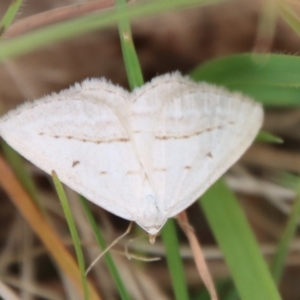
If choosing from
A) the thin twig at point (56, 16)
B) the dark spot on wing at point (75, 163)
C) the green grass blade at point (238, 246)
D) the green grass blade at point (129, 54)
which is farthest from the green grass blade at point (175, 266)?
the thin twig at point (56, 16)

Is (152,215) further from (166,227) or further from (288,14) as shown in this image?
(288,14)

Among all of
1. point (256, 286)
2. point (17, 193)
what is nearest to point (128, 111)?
point (17, 193)

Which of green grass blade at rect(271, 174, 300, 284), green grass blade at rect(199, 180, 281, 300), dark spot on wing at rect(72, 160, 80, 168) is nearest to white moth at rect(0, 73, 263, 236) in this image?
dark spot on wing at rect(72, 160, 80, 168)

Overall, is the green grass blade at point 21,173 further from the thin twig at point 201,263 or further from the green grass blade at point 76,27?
the green grass blade at point 76,27

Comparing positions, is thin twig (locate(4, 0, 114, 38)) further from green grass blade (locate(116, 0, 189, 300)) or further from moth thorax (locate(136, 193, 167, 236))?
moth thorax (locate(136, 193, 167, 236))

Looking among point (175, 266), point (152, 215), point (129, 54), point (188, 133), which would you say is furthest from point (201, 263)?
point (129, 54)
